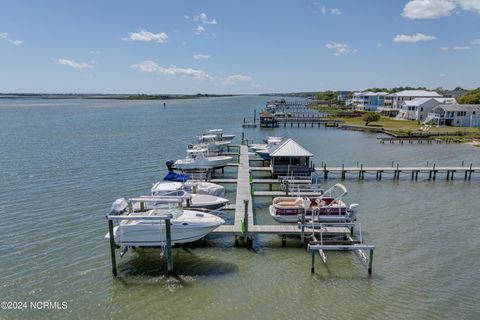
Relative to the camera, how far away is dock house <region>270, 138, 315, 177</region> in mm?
32750

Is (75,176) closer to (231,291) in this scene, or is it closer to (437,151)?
(231,291)

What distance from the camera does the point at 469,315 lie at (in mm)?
Result: 14461

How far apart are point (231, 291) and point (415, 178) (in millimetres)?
28109

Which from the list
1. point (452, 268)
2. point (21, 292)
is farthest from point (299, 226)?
point (21, 292)

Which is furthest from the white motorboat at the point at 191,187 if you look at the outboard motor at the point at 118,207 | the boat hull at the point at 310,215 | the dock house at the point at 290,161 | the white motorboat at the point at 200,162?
the white motorboat at the point at 200,162

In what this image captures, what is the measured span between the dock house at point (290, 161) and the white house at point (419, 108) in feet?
223

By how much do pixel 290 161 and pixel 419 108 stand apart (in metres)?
69.5

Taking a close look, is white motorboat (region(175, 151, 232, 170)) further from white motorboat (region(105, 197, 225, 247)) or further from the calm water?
white motorboat (region(105, 197, 225, 247))

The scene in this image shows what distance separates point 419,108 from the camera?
89.0 metres

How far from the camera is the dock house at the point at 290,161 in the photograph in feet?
107

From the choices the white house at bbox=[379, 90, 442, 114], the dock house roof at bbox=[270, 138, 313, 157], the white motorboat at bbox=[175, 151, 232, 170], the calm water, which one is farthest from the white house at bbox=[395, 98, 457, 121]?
the white motorboat at bbox=[175, 151, 232, 170]

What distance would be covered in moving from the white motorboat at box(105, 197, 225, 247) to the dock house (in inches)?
580

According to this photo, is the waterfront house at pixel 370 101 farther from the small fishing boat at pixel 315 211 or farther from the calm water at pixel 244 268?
the small fishing boat at pixel 315 211

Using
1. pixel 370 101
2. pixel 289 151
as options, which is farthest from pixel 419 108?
pixel 289 151
